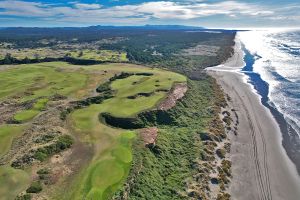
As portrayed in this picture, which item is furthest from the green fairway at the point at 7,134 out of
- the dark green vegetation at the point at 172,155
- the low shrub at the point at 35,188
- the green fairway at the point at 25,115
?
the dark green vegetation at the point at 172,155

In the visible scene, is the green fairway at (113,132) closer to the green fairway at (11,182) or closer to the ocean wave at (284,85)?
the green fairway at (11,182)

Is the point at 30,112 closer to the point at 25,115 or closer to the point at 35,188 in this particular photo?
the point at 25,115

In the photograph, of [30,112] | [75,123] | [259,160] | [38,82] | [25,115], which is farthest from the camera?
[38,82]

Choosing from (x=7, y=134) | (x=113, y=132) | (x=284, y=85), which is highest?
(x=113, y=132)

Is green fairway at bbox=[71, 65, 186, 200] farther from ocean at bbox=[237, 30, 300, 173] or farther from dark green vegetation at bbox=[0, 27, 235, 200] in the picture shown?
ocean at bbox=[237, 30, 300, 173]

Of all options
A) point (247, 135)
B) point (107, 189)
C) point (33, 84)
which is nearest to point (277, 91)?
point (247, 135)

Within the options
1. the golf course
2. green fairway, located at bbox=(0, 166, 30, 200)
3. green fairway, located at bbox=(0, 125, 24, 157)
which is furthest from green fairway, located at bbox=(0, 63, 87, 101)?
green fairway, located at bbox=(0, 166, 30, 200)

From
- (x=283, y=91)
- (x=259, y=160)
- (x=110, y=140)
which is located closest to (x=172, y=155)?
(x=110, y=140)
